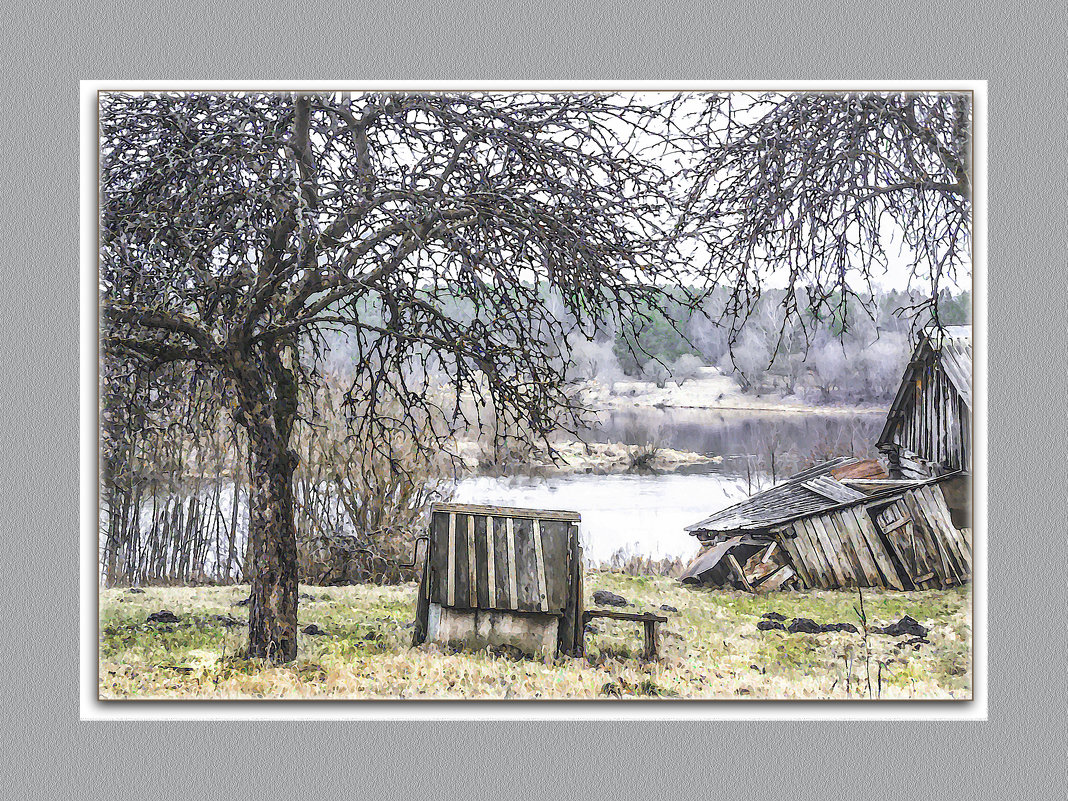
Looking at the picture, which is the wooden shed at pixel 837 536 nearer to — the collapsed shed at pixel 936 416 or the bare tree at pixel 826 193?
the collapsed shed at pixel 936 416

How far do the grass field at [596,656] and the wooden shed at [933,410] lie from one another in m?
0.63

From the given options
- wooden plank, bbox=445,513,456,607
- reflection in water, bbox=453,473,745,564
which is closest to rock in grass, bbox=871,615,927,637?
reflection in water, bbox=453,473,745,564

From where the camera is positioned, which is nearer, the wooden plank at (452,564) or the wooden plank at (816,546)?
the wooden plank at (452,564)

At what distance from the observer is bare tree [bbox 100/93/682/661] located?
10.6 ft

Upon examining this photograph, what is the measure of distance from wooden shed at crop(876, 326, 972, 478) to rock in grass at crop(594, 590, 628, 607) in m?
1.42

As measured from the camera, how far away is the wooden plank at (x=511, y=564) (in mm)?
3252

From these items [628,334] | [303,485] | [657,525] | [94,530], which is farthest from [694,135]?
[94,530]

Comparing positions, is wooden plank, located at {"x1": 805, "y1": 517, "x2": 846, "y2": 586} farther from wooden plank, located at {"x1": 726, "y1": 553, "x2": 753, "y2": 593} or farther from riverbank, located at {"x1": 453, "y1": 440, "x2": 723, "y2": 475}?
riverbank, located at {"x1": 453, "y1": 440, "x2": 723, "y2": 475}

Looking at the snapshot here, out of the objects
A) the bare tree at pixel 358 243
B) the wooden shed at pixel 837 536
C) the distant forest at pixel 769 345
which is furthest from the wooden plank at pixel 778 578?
the bare tree at pixel 358 243

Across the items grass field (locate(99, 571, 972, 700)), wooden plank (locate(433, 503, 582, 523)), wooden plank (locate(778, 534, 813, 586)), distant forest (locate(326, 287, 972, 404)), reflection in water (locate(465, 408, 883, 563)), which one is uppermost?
distant forest (locate(326, 287, 972, 404))

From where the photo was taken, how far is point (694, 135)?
336cm

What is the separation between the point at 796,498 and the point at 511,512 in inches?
54.2

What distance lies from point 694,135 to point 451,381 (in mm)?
1652

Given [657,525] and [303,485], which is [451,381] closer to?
[303,485]
